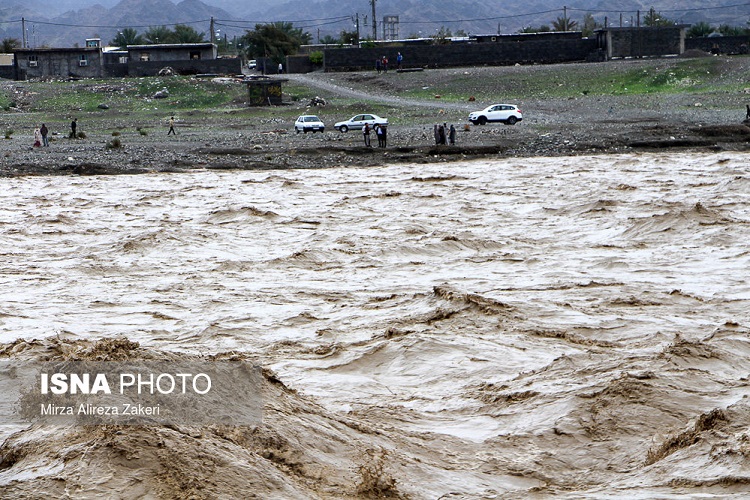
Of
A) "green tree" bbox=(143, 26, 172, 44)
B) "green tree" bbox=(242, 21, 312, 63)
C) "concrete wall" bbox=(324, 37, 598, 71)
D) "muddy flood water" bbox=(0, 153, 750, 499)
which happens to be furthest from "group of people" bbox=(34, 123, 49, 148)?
"green tree" bbox=(143, 26, 172, 44)

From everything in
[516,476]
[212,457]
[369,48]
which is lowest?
[516,476]

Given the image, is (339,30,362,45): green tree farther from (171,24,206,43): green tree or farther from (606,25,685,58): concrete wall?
(606,25,685,58): concrete wall

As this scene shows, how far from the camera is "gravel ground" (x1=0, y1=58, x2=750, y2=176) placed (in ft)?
99.5

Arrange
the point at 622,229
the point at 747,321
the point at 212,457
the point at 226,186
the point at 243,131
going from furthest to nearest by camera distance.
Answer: the point at 243,131 → the point at 226,186 → the point at 622,229 → the point at 747,321 → the point at 212,457

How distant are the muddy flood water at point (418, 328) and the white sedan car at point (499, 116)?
641 inches

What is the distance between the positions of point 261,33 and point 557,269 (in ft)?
242

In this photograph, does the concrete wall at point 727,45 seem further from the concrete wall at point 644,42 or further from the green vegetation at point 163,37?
the green vegetation at point 163,37

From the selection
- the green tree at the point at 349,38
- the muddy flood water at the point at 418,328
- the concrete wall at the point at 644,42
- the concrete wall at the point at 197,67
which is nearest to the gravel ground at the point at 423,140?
the muddy flood water at the point at 418,328

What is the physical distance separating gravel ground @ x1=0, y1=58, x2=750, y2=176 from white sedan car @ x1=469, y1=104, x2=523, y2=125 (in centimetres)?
57

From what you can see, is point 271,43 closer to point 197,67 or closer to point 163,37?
point 197,67

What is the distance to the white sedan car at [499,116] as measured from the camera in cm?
4000

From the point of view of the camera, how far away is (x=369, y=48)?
6812cm

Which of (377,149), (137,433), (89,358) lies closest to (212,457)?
(137,433)

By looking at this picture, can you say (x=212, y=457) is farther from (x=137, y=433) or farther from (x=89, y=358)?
(x=89, y=358)
